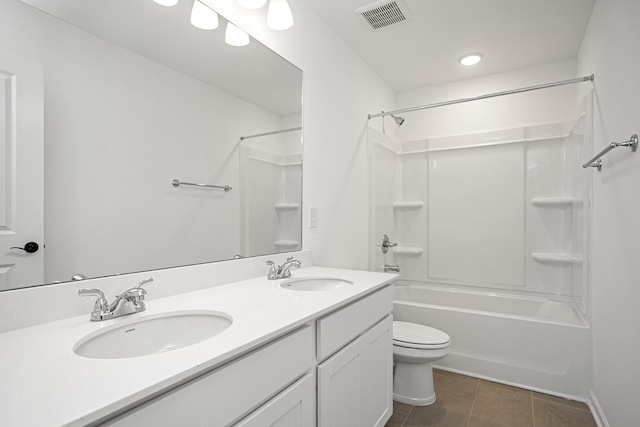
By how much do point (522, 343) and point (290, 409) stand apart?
6.46 ft

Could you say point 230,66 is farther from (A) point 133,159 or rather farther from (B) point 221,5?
(A) point 133,159

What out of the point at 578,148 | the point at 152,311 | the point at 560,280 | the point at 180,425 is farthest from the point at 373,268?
the point at 180,425

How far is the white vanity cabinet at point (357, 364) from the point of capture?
3.73 feet

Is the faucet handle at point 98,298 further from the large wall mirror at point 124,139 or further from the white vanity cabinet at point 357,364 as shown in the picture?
the white vanity cabinet at point 357,364

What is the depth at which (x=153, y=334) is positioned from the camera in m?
0.97

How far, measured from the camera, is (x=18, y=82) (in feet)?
2.84

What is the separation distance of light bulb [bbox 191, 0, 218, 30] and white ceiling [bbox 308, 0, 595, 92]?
0.84 metres

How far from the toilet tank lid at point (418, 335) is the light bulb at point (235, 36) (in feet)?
6.14

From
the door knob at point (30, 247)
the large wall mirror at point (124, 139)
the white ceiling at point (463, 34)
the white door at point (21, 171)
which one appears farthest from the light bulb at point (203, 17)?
the door knob at point (30, 247)

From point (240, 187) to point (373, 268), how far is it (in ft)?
5.13

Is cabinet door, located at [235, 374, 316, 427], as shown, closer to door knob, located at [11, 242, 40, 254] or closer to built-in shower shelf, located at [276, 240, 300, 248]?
door knob, located at [11, 242, 40, 254]

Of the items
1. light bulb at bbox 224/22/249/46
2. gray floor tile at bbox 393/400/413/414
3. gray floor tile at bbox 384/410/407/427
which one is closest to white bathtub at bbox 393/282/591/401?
gray floor tile at bbox 393/400/413/414

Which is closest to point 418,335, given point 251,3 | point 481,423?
point 481,423

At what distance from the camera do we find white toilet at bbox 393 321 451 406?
194 cm
